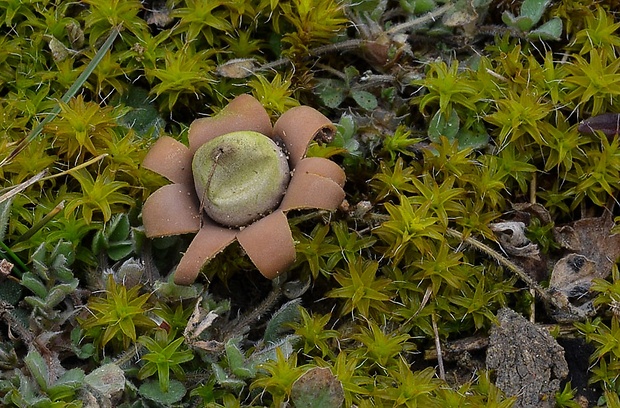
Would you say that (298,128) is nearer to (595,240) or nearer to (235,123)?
(235,123)

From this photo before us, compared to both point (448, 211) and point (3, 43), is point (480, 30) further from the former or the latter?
point (3, 43)

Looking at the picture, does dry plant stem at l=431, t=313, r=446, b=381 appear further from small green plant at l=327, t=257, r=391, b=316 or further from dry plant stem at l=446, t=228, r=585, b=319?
dry plant stem at l=446, t=228, r=585, b=319

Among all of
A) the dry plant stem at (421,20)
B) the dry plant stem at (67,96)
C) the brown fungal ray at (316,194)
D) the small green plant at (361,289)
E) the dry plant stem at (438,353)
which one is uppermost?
the dry plant stem at (67,96)

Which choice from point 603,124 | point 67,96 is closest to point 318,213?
point 67,96

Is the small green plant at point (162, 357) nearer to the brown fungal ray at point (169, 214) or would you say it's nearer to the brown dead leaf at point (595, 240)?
the brown fungal ray at point (169, 214)

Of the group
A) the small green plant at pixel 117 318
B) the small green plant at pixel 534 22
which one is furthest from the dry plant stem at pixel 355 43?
the small green plant at pixel 117 318

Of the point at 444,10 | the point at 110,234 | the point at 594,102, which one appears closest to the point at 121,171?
the point at 110,234

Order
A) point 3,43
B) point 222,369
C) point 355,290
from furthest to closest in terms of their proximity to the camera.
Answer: point 3,43, point 355,290, point 222,369
